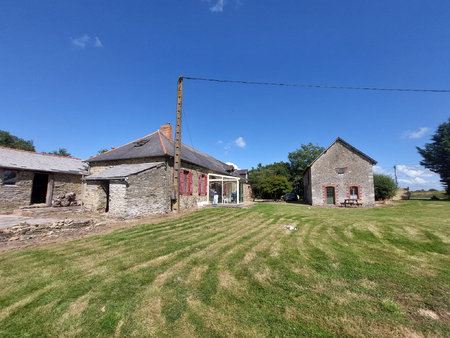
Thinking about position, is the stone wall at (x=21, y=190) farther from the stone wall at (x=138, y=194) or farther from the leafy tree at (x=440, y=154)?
the leafy tree at (x=440, y=154)

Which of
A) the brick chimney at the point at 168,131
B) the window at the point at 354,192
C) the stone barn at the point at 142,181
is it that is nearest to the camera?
the stone barn at the point at 142,181

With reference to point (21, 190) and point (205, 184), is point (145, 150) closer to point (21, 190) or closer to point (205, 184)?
point (205, 184)

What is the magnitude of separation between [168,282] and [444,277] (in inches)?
207

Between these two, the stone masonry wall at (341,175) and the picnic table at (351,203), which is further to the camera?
the stone masonry wall at (341,175)

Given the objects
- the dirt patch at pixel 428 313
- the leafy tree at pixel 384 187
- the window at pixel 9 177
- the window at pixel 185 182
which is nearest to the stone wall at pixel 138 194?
the window at pixel 185 182

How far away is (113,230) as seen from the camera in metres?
7.48

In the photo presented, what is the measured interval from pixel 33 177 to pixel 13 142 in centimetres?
3287

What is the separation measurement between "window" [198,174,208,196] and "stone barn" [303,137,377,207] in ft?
42.4

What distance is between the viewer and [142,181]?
35.5ft

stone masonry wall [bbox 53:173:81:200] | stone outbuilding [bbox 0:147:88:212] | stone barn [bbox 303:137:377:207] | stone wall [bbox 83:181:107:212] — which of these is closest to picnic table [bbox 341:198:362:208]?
stone barn [bbox 303:137:377:207]

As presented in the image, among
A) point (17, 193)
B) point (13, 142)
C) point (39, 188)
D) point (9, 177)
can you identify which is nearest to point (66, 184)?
point (39, 188)

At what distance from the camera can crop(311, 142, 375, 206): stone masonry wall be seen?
19719 mm

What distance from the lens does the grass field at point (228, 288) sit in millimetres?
2336

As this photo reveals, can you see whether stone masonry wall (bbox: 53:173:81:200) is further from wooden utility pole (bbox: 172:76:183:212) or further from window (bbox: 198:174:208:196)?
wooden utility pole (bbox: 172:76:183:212)
